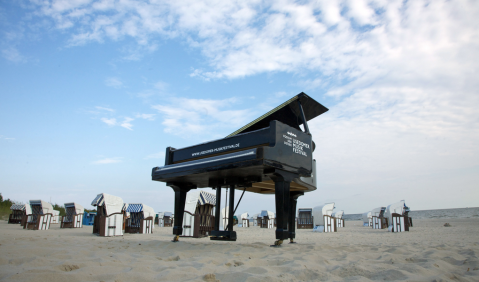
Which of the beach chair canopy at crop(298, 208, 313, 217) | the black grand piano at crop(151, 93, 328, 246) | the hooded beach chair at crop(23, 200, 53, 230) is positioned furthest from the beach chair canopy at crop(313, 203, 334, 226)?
the hooded beach chair at crop(23, 200, 53, 230)

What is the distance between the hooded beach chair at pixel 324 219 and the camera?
704 inches

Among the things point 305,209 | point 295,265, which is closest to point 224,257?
point 295,265

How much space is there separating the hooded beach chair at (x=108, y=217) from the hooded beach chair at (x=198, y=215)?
2732mm

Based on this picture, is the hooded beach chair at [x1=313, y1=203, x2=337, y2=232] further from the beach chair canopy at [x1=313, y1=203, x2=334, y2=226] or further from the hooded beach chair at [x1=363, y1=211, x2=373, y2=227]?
the hooded beach chair at [x1=363, y1=211, x2=373, y2=227]

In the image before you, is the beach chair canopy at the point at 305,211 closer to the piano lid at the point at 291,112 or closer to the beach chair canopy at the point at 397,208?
the beach chair canopy at the point at 397,208

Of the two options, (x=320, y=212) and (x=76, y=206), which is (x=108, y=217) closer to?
(x=76, y=206)

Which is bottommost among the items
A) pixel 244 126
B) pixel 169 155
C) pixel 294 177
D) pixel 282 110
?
pixel 294 177

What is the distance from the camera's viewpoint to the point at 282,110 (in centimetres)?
651

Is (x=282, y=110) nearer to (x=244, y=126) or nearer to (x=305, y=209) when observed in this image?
(x=244, y=126)

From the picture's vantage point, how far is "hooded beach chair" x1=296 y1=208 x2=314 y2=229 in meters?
23.8

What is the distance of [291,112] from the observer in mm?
6781

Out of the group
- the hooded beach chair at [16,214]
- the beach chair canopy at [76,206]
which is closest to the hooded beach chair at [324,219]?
the beach chair canopy at [76,206]

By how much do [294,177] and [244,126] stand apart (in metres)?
1.75

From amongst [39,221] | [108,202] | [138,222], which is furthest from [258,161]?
[39,221]
